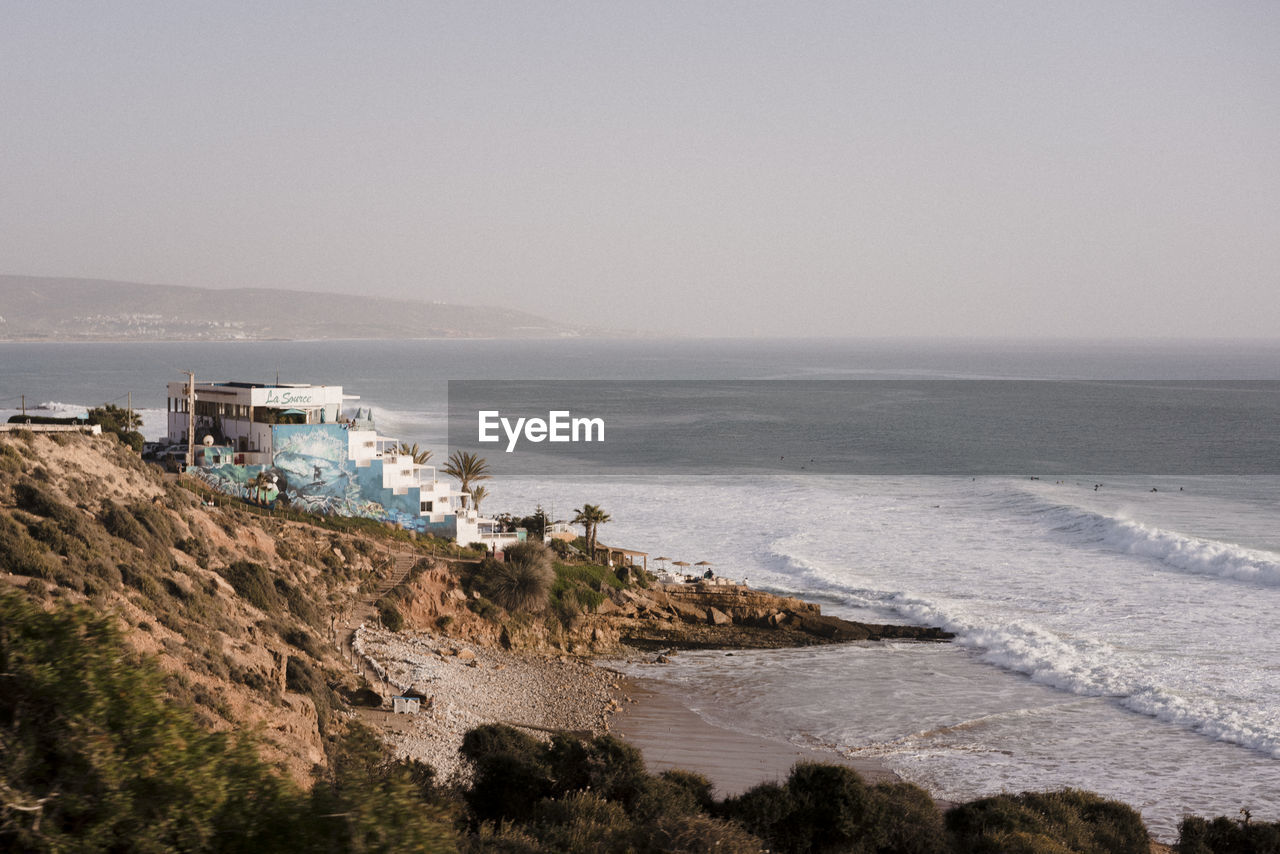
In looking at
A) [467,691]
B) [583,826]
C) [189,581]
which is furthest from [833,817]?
[189,581]

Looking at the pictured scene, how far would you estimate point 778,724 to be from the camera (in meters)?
24.0

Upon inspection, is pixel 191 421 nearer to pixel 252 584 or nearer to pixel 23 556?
pixel 252 584

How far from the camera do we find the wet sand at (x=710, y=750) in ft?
67.4

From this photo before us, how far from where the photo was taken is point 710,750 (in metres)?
22.0

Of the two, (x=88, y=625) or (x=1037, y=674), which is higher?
(x=88, y=625)

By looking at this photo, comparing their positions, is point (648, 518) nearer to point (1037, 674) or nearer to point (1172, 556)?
point (1172, 556)

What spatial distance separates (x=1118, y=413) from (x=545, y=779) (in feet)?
372

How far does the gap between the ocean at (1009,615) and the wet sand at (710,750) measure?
72cm

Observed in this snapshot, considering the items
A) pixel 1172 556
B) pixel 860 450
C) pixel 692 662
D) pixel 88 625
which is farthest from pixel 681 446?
pixel 88 625

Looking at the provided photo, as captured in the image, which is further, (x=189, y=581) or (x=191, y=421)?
(x=191, y=421)

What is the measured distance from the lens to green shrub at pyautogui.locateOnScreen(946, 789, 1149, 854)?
1424 centimetres

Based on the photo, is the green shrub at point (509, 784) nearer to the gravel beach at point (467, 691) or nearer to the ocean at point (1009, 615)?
the gravel beach at point (467, 691)

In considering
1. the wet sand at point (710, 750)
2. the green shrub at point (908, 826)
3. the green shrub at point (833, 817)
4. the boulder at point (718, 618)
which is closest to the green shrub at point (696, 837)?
the green shrub at point (833, 817)
